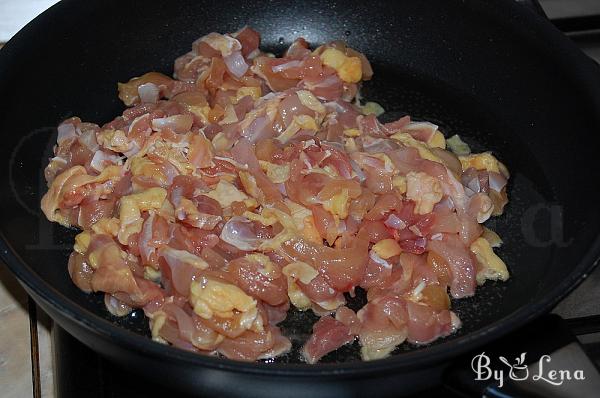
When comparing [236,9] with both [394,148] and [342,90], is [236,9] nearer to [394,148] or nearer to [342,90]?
[342,90]

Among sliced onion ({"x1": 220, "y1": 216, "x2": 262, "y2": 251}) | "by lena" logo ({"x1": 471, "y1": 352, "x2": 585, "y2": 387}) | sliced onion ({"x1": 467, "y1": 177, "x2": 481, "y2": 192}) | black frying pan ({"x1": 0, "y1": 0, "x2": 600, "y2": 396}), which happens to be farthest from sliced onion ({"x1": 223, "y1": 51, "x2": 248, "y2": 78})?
"by lena" logo ({"x1": 471, "y1": 352, "x2": 585, "y2": 387})

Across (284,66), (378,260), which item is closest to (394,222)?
(378,260)

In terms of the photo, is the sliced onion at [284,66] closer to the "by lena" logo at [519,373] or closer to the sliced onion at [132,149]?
the sliced onion at [132,149]

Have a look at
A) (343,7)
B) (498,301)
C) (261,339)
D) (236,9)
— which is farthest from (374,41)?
(261,339)

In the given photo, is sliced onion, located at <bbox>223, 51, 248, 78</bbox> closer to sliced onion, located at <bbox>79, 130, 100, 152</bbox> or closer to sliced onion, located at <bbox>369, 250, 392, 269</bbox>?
sliced onion, located at <bbox>79, 130, 100, 152</bbox>

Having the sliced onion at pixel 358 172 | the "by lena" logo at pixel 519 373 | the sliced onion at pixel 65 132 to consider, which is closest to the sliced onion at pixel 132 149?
the sliced onion at pixel 65 132

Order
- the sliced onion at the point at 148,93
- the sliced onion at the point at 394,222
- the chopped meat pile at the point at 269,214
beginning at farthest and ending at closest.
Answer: the sliced onion at the point at 148,93 < the sliced onion at the point at 394,222 < the chopped meat pile at the point at 269,214
